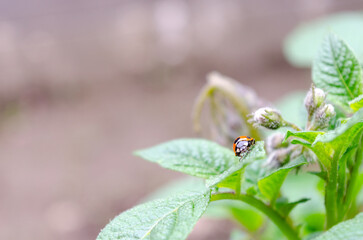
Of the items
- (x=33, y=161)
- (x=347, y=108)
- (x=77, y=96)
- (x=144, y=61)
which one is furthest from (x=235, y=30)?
(x=347, y=108)

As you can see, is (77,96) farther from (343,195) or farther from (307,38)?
(343,195)

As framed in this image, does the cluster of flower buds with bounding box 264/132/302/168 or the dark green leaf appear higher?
the cluster of flower buds with bounding box 264/132/302/168

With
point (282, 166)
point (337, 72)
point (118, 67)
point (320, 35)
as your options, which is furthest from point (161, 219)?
point (118, 67)

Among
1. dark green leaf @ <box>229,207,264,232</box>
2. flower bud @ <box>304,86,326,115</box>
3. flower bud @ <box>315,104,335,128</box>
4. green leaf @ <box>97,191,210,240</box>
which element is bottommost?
dark green leaf @ <box>229,207,264,232</box>

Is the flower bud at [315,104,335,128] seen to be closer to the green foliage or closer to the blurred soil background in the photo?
the green foliage

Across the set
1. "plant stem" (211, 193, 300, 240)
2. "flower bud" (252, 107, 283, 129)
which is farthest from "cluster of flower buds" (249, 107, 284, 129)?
"plant stem" (211, 193, 300, 240)

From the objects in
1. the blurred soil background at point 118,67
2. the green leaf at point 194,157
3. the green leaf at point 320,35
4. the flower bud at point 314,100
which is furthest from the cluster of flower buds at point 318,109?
the blurred soil background at point 118,67

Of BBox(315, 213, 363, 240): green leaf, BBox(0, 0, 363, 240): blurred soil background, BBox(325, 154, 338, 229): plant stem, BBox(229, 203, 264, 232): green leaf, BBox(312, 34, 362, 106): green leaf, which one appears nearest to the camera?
BBox(315, 213, 363, 240): green leaf
